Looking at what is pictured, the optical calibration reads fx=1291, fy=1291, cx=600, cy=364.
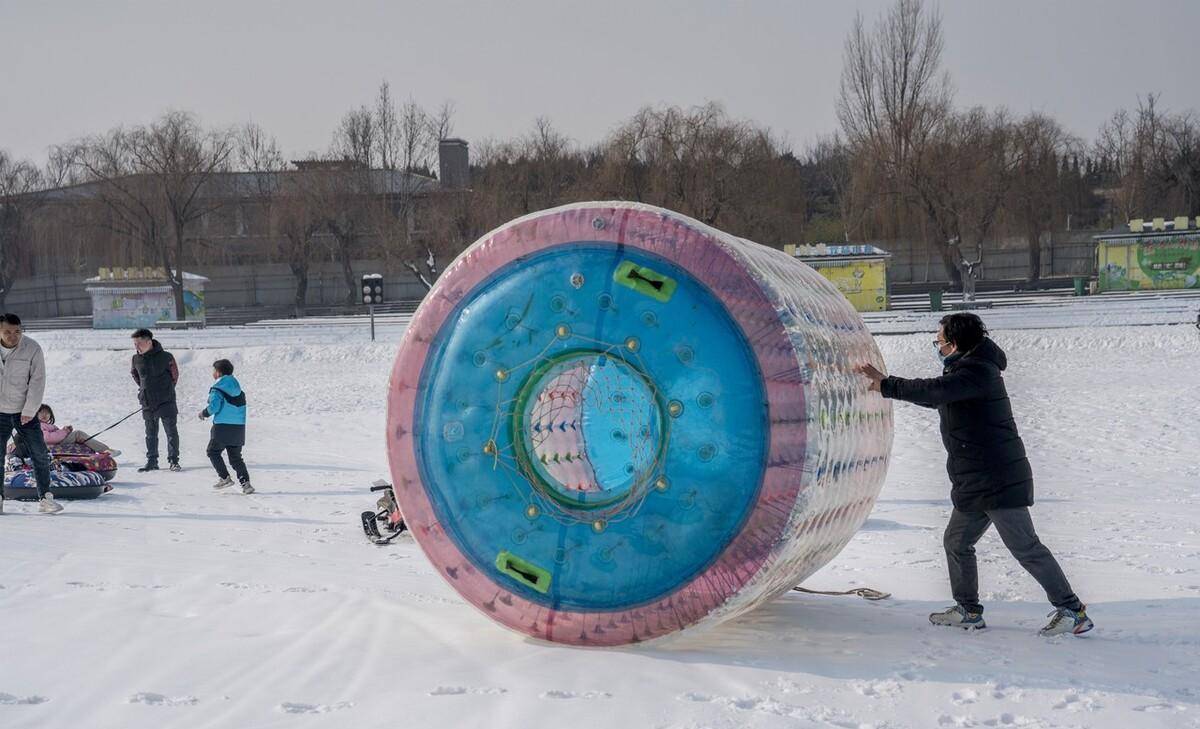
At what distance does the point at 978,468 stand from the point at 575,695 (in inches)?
83.9

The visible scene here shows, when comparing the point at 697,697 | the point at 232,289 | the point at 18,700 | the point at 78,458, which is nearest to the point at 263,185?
the point at 232,289

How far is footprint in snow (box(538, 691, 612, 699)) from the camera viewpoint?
453 cm

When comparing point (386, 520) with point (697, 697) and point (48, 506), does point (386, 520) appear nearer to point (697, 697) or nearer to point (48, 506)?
point (48, 506)

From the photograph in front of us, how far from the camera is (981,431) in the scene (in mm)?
5590

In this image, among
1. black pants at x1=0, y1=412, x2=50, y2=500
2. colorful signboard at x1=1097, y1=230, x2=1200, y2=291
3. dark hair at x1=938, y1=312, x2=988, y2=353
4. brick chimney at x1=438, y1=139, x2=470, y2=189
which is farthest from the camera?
brick chimney at x1=438, y1=139, x2=470, y2=189

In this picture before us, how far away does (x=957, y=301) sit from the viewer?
40375mm

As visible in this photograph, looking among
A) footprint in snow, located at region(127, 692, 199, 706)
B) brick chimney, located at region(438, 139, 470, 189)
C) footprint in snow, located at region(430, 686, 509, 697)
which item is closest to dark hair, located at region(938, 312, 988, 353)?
footprint in snow, located at region(430, 686, 509, 697)

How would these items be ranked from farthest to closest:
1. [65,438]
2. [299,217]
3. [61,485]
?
[299,217] → [65,438] → [61,485]

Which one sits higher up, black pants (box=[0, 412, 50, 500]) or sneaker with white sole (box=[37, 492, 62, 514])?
black pants (box=[0, 412, 50, 500])

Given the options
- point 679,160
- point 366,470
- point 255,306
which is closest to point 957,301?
point 679,160

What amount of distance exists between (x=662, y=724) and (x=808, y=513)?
1.02 metres

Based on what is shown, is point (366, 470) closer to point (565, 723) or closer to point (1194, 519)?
point (1194, 519)

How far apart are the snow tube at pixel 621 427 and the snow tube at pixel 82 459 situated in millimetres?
6960

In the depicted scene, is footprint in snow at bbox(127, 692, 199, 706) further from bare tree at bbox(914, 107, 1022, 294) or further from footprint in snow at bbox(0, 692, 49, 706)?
bare tree at bbox(914, 107, 1022, 294)
